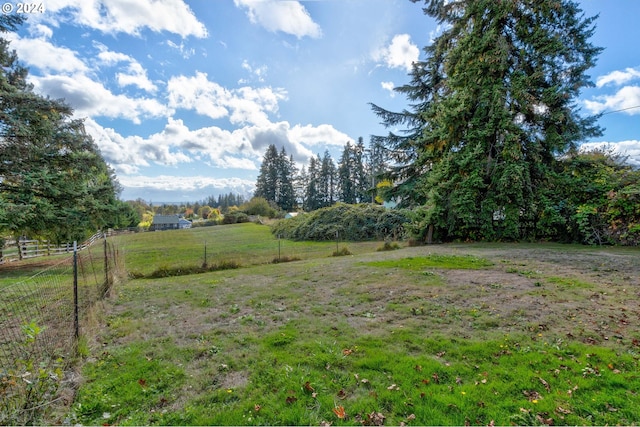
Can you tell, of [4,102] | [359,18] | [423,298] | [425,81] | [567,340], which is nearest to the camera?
[567,340]

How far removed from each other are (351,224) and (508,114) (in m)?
11.4

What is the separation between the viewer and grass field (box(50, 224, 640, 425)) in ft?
8.18

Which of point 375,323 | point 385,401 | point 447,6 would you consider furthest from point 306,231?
point 385,401

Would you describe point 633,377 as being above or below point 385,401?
above

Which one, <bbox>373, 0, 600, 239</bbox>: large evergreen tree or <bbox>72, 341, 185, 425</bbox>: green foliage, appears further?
<bbox>373, 0, 600, 239</bbox>: large evergreen tree

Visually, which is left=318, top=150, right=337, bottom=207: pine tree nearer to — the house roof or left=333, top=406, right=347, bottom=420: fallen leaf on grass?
the house roof

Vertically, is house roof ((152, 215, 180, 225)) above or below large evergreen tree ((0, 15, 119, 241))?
below

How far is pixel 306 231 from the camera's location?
21422 mm

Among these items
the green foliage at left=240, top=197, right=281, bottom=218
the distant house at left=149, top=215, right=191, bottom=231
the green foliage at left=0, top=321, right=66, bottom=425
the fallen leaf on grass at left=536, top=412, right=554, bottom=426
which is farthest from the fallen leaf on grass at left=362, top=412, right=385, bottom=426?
the distant house at left=149, top=215, right=191, bottom=231

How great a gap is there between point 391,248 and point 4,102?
1549 cm

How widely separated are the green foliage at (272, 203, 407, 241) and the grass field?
13304mm

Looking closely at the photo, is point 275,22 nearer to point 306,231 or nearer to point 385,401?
point 385,401

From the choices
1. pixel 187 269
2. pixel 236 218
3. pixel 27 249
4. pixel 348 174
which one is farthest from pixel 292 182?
pixel 187 269

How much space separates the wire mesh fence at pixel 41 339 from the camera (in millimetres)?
2295
